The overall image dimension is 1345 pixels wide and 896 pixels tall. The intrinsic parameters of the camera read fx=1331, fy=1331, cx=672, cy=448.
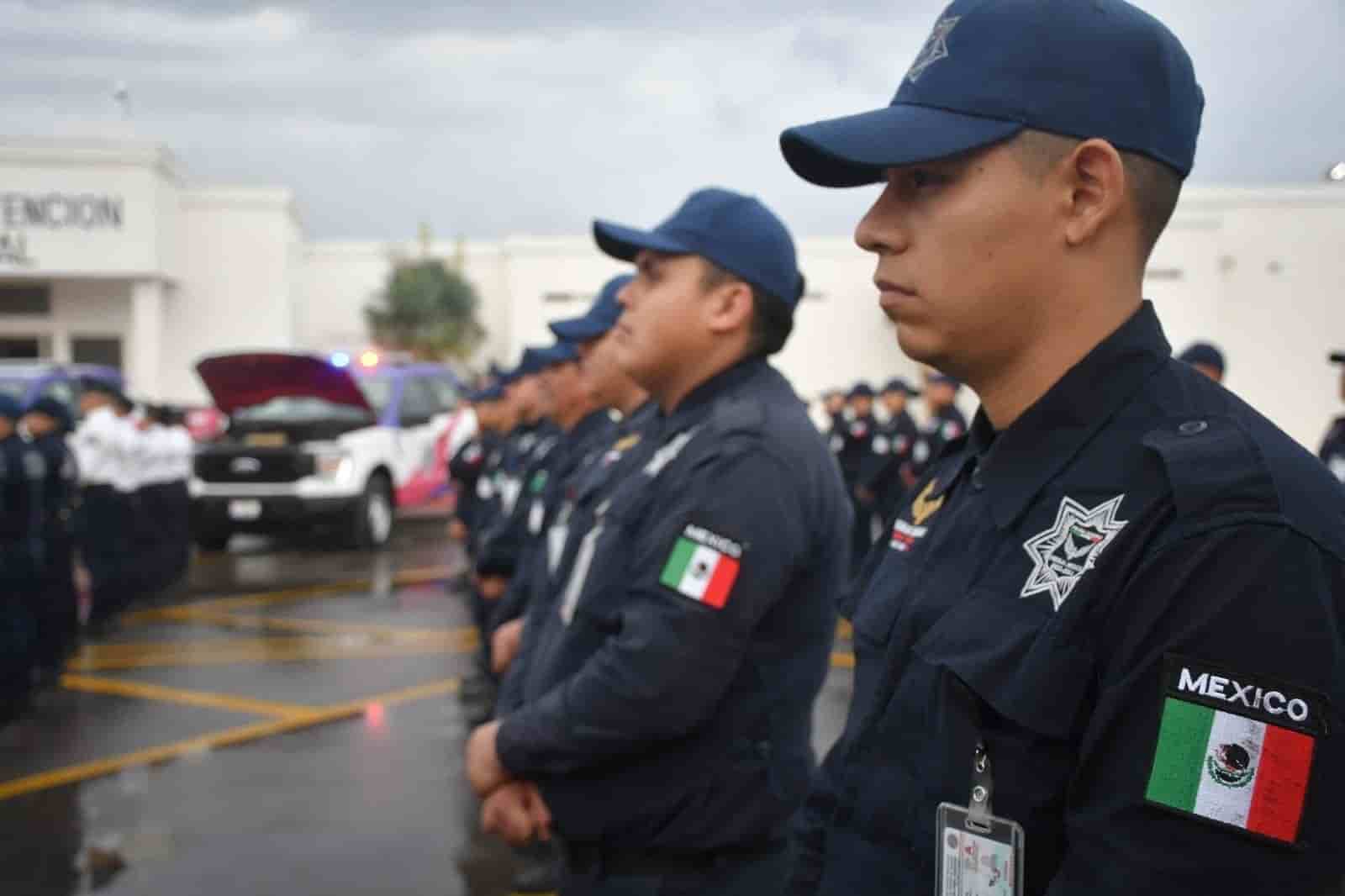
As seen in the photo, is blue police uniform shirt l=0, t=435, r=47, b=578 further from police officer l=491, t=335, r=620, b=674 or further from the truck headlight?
the truck headlight

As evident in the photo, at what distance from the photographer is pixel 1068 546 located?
130 cm

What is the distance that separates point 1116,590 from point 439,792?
17.1 feet

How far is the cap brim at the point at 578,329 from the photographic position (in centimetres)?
504

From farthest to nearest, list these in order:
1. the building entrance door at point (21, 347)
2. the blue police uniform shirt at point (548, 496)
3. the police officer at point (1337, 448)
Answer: the building entrance door at point (21, 347) < the police officer at point (1337, 448) < the blue police uniform shirt at point (548, 496)

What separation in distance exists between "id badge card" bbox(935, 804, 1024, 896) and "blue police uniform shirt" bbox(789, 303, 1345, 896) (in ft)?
0.06

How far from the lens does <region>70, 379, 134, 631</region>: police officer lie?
1004 centimetres

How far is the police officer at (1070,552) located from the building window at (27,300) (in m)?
32.6

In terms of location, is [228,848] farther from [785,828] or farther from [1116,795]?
[1116,795]

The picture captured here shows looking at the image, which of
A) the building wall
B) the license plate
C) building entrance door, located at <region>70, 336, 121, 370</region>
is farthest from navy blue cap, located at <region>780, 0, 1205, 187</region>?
building entrance door, located at <region>70, 336, 121, 370</region>

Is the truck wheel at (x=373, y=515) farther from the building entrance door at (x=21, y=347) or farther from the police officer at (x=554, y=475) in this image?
the building entrance door at (x=21, y=347)

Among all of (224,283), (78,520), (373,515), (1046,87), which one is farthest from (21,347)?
(1046,87)

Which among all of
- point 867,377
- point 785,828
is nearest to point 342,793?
point 785,828

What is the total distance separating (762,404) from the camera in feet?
9.06

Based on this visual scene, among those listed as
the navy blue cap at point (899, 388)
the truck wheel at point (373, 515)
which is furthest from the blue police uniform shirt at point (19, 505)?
the navy blue cap at point (899, 388)
